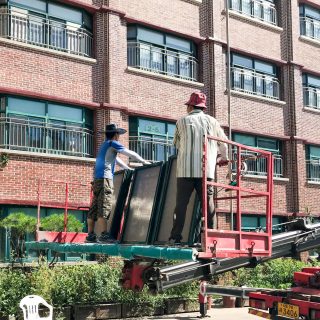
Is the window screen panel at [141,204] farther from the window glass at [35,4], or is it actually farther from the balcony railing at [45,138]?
the window glass at [35,4]

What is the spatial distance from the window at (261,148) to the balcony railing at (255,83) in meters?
1.93

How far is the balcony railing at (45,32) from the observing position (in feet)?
64.2

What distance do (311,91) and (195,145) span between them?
22823 mm

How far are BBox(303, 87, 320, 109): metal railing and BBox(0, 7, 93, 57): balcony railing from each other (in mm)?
11630

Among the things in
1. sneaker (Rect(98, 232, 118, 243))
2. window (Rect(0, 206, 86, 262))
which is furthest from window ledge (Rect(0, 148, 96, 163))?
sneaker (Rect(98, 232, 118, 243))

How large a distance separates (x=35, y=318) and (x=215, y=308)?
23.0 ft

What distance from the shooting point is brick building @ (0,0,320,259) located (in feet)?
64.0

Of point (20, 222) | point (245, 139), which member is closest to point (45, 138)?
point (20, 222)

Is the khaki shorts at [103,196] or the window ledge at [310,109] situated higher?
the window ledge at [310,109]

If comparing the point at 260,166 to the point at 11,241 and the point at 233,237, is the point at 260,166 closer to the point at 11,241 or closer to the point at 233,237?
the point at 11,241

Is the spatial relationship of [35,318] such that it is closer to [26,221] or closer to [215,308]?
[26,221]

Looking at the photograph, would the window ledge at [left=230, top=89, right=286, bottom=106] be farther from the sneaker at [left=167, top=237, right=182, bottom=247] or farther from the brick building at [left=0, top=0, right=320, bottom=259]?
the sneaker at [left=167, top=237, right=182, bottom=247]

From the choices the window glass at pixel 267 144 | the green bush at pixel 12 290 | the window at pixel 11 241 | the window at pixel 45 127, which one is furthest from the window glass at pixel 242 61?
the green bush at pixel 12 290

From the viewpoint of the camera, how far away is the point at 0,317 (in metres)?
13.5
